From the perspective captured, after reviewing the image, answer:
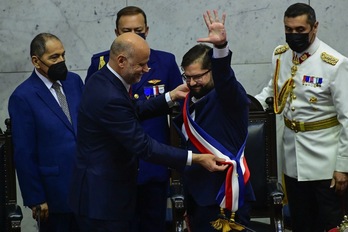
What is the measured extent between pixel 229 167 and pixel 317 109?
112 centimetres

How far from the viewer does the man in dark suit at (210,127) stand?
3.47 meters

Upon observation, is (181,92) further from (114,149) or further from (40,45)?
(40,45)

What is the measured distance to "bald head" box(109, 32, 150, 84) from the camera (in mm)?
3494

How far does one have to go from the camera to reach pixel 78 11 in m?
5.07

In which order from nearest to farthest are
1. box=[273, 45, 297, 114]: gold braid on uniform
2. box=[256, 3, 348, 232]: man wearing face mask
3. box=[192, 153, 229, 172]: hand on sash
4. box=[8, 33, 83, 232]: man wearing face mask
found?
box=[192, 153, 229, 172]: hand on sash
box=[8, 33, 83, 232]: man wearing face mask
box=[256, 3, 348, 232]: man wearing face mask
box=[273, 45, 297, 114]: gold braid on uniform

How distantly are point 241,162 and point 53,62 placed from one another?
1265 millimetres

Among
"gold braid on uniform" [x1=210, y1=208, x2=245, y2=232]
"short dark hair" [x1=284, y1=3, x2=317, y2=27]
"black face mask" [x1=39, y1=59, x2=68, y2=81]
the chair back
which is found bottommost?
"gold braid on uniform" [x1=210, y1=208, x2=245, y2=232]

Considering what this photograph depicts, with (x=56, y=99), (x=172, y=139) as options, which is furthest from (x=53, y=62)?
(x=172, y=139)

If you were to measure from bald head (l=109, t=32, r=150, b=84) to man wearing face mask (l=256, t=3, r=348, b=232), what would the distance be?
1186 mm

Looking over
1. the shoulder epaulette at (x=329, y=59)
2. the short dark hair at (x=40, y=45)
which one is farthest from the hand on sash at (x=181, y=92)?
the shoulder epaulette at (x=329, y=59)

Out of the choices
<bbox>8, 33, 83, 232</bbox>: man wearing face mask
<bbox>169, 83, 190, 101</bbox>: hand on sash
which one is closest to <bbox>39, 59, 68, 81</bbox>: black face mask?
<bbox>8, 33, 83, 232</bbox>: man wearing face mask

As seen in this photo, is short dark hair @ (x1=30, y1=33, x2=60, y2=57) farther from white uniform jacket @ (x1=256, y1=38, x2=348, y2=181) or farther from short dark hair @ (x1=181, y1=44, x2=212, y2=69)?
white uniform jacket @ (x1=256, y1=38, x2=348, y2=181)

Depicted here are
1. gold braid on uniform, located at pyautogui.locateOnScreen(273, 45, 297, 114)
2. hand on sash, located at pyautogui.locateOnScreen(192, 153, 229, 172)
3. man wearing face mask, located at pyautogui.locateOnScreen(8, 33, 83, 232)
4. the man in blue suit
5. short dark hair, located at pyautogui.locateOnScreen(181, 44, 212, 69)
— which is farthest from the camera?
gold braid on uniform, located at pyautogui.locateOnScreen(273, 45, 297, 114)

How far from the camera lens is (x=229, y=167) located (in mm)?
3477
